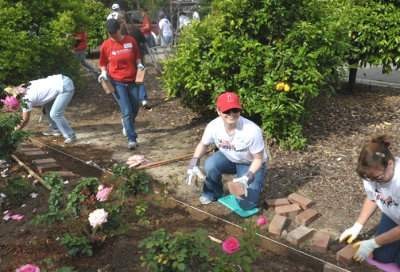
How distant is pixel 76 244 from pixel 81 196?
1.01 feet

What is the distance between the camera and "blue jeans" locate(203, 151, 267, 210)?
4.26 m

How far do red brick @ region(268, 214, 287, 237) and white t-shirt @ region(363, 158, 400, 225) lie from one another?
75cm

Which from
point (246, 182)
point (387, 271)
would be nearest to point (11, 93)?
point (246, 182)

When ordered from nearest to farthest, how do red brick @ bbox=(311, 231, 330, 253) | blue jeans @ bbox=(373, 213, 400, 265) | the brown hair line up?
the brown hair, blue jeans @ bbox=(373, 213, 400, 265), red brick @ bbox=(311, 231, 330, 253)

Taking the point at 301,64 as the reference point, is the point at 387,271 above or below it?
below

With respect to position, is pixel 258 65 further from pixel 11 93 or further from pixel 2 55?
pixel 2 55

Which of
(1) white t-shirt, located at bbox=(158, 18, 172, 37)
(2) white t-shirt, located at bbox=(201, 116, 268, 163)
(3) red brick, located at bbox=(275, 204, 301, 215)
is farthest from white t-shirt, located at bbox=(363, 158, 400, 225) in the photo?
(1) white t-shirt, located at bbox=(158, 18, 172, 37)

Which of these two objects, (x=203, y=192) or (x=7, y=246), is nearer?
(x=7, y=246)

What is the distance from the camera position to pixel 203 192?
4594mm

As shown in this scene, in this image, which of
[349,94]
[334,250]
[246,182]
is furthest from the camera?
[349,94]

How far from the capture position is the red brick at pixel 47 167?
5.18m

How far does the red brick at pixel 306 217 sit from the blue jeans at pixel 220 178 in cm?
39

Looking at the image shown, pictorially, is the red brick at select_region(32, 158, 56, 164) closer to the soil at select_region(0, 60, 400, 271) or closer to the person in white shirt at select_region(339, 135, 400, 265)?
the soil at select_region(0, 60, 400, 271)

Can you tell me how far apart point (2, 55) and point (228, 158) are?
14.0 feet
